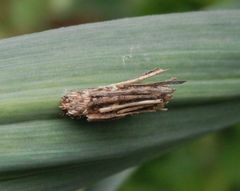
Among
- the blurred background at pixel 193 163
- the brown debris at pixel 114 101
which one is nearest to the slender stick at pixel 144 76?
the brown debris at pixel 114 101

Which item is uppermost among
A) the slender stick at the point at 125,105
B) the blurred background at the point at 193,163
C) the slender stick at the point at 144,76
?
the slender stick at the point at 144,76

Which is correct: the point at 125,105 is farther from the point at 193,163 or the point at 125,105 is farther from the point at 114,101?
the point at 193,163

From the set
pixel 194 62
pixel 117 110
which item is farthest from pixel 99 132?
pixel 194 62

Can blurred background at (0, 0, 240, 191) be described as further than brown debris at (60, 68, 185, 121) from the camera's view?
Yes

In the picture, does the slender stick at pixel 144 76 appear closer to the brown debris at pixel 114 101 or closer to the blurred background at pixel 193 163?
the brown debris at pixel 114 101

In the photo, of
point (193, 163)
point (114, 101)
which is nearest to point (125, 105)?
point (114, 101)

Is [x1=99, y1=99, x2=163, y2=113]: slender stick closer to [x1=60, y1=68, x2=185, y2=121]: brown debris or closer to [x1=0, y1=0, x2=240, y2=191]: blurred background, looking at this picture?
[x1=60, y1=68, x2=185, y2=121]: brown debris

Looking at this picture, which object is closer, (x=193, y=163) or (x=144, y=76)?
(x=144, y=76)

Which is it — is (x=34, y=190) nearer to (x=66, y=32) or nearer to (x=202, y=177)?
(x=66, y=32)

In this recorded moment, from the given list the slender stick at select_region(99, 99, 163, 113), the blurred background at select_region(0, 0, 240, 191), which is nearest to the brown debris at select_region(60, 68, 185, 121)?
the slender stick at select_region(99, 99, 163, 113)
